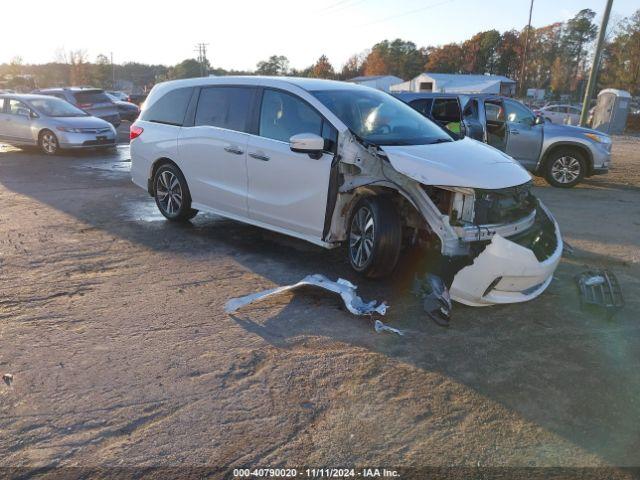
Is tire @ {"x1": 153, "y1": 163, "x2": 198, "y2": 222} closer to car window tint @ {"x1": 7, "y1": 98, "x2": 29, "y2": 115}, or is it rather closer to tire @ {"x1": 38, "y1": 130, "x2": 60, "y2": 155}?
tire @ {"x1": 38, "y1": 130, "x2": 60, "y2": 155}

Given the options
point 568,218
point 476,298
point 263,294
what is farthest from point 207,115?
point 568,218

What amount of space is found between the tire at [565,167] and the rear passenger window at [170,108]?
7.38 meters

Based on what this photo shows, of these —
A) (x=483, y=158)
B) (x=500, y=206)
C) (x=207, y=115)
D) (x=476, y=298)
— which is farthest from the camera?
(x=207, y=115)

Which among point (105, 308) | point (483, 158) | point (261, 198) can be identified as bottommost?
point (105, 308)

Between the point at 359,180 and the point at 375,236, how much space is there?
592mm

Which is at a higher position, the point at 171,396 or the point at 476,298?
the point at 476,298

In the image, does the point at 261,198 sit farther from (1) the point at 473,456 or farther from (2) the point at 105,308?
(1) the point at 473,456

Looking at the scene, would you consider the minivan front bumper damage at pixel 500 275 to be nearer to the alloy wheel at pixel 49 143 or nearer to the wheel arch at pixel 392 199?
the wheel arch at pixel 392 199

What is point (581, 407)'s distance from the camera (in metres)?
3.02

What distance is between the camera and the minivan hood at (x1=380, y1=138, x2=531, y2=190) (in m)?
4.16

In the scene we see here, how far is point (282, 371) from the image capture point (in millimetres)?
3352

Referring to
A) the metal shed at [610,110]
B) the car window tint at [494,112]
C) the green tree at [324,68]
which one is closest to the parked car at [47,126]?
the car window tint at [494,112]

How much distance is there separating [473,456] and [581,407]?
2.79 ft

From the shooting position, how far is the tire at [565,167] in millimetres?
10305
